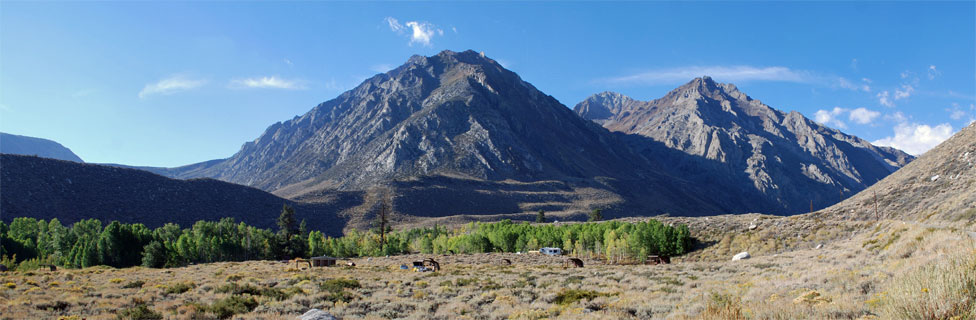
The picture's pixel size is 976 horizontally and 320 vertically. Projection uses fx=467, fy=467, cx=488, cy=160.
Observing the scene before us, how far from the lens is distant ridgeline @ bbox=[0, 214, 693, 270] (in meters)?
57.4

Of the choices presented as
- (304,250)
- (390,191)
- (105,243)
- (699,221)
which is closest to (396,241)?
(304,250)

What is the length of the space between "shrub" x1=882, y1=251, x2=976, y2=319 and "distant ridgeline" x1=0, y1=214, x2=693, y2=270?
44.2m

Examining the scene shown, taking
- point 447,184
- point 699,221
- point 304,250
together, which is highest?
point 447,184

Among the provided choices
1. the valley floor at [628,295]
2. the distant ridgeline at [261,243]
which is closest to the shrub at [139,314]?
the valley floor at [628,295]

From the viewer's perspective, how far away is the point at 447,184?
19312cm

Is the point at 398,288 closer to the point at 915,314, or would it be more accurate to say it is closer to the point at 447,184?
the point at 915,314

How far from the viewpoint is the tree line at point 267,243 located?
5747 cm

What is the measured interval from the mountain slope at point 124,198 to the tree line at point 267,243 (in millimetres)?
24472

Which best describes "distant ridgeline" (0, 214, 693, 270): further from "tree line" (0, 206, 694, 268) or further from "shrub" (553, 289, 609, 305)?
"shrub" (553, 289, 609, 305)

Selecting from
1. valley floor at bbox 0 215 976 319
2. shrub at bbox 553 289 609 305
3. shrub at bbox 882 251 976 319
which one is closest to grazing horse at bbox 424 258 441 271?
valley floor at bbox 0 215 976 319

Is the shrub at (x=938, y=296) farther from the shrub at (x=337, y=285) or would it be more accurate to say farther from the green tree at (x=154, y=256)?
the green tree at (x=154, y=256)

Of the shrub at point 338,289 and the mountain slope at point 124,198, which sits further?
the mountain slope at point 124,198

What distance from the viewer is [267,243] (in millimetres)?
84500

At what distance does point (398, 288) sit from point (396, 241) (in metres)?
69.8
